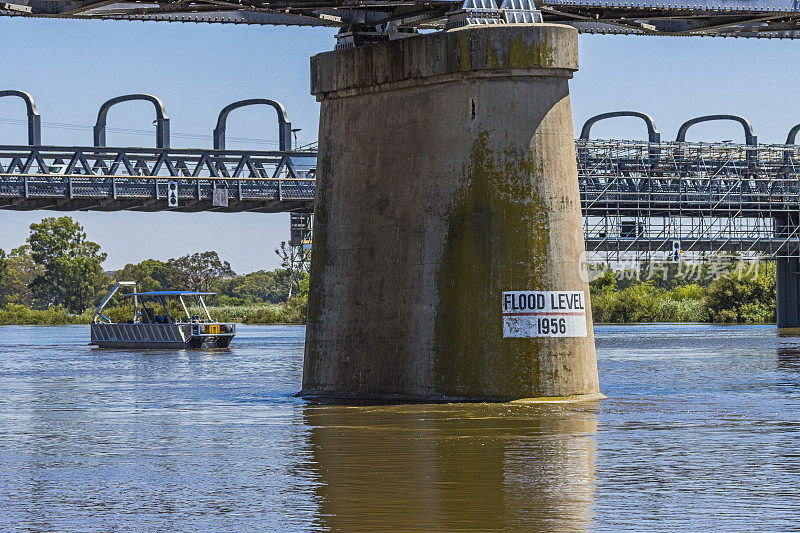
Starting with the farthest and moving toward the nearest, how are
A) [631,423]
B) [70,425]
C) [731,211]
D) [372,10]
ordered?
[731,211] < [372,10] < [70,425] < [631,423]

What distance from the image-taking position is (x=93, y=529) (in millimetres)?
13719

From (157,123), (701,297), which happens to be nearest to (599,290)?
(701,297)

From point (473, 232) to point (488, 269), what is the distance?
2.34ft

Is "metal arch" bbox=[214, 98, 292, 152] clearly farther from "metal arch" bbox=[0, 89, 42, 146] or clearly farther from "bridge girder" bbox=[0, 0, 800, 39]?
"bridge girder" bbox=[0, 0, 800, 39]

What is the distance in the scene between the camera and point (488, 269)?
25.3 meters

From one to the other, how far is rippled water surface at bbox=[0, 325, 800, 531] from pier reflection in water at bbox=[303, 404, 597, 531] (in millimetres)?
38

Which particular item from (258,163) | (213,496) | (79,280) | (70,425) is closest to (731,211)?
(258,163)

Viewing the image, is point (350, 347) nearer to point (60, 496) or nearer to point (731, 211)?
point (60, 496)

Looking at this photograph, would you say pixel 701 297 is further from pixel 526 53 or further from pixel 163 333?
pixel 526 53

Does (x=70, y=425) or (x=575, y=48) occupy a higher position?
(x=575, y=48)

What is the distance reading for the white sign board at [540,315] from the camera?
25.1 meters

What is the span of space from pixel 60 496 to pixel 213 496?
1719 mm

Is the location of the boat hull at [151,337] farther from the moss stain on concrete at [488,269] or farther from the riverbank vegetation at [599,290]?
the moss stain on concrete at [488,269]

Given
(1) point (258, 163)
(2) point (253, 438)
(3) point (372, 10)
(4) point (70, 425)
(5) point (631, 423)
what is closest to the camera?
(2) point (253, 438)
